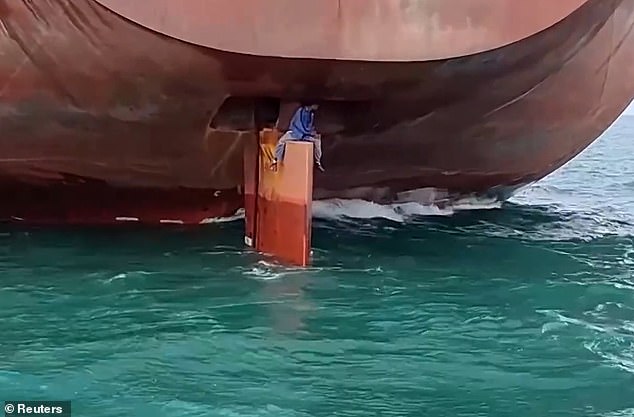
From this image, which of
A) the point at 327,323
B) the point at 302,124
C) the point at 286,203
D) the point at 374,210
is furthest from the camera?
the point at 374,210

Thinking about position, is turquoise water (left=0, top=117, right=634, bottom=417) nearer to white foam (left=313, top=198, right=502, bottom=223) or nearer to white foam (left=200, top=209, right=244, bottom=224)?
white foam (left=200, top=209, right=244, bottom=224)

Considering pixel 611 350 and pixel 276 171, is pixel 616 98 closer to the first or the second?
pixel 276 171

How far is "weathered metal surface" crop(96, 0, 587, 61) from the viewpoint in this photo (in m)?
8.69

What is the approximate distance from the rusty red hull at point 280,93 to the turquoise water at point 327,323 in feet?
2.38

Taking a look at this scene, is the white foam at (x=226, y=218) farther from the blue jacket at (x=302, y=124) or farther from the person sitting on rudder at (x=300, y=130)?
the blue jacket at (x=302, y=124)

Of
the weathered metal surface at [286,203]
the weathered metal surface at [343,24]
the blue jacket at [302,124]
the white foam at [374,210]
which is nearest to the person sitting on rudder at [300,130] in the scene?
the blue jacket at [302,124]

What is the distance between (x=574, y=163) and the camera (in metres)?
26.2

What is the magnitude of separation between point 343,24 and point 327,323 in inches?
113

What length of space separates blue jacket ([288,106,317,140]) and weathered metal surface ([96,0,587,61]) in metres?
1.35

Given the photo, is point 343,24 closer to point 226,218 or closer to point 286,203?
point 286,203

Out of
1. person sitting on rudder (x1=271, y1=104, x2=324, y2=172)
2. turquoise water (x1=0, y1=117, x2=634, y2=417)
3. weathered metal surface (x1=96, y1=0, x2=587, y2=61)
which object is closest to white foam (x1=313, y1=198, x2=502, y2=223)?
turquoise water (x1=0, y1=117, x2=634, y2=417)

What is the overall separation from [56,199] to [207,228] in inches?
72.8

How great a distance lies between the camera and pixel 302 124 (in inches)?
403

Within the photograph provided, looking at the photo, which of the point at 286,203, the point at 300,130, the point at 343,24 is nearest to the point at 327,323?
the point at 286,203
